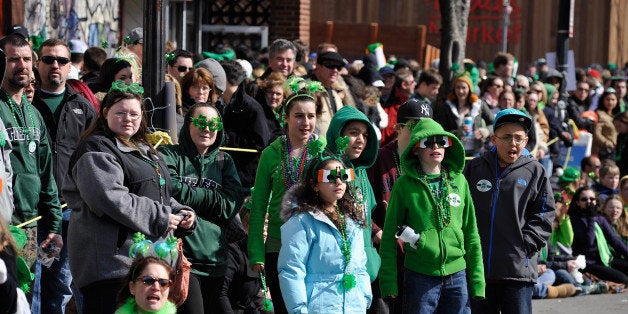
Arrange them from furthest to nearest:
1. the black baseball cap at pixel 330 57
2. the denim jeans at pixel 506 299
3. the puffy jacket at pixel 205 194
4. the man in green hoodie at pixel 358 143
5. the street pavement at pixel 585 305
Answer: the street pavement at pixel 585 305, the black baseball cap at pixel 330 57, the denim jeans at pixel 506 299, the man in green hoodie at pixel 358 143, the puffy jacket at pixel 205 194

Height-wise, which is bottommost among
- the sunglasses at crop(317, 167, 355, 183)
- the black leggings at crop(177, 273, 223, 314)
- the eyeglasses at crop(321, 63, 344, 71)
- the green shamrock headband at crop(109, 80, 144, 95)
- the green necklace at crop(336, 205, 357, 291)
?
the black leggings at crop(177, 273, 223, 314)

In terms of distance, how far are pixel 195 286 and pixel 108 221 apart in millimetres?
874

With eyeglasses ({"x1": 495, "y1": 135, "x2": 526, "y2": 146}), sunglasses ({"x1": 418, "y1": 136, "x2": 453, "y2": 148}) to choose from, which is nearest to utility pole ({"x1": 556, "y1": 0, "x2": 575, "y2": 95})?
eyeglasses ({"x1": 495, "y1": 135, "x2": 526, "y2": 146})

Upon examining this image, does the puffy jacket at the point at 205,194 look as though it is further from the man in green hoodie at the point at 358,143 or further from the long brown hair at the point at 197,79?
the long brown hair at the point at 197,79

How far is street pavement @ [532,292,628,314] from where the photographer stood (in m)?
11.7

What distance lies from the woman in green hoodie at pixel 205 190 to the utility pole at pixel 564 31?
460 inches

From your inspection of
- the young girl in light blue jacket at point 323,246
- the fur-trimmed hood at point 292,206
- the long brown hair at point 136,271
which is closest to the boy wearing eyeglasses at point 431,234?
the young girl in light blue jacket at point 323,246

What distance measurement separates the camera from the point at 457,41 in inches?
760

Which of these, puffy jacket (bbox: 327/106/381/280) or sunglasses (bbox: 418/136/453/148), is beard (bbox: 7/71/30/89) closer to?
puffy jacket (bbox: 327/106/381/280)

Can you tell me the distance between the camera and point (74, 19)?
17.1 metres

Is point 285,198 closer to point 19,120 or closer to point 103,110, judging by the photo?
point 103,110

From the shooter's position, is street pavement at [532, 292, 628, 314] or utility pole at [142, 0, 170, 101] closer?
utility pole at [142, 0, 170, 101]

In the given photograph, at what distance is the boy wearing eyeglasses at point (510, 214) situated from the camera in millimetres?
8117

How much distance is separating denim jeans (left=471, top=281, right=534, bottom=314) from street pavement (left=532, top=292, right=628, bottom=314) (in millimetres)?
3314
